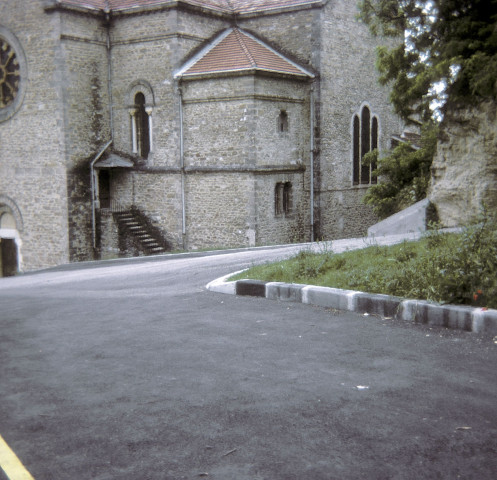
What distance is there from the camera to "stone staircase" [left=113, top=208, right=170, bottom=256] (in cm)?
2314

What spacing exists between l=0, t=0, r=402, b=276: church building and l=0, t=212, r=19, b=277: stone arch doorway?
11 centimetres

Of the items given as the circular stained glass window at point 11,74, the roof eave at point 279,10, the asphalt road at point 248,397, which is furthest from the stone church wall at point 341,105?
the asphalt road at point 248,397

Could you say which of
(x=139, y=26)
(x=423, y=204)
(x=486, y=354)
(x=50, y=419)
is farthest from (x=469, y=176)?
(x=139, y=26)

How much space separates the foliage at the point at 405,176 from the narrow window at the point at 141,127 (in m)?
8.65

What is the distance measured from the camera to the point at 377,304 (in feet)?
21.6

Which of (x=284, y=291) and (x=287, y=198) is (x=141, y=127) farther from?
(x=284, y=291)

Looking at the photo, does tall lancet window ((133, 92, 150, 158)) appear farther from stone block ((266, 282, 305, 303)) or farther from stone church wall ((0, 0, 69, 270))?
stone block ((266, 282, 305, 303))

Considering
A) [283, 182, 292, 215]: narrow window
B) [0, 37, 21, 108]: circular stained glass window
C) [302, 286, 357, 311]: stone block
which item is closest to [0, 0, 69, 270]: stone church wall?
[0, 37, 21, 108]: circular stained glass window

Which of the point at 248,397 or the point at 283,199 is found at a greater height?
the point at 283,199

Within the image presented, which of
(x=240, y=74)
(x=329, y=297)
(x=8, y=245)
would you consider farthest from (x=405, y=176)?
(x=8, y=245)

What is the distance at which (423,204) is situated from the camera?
1277cm

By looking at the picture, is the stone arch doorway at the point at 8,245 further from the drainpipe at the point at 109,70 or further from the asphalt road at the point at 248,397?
the asphalt road at the point at 248,397

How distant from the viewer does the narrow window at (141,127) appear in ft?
77.9

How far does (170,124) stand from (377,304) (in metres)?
17.4
